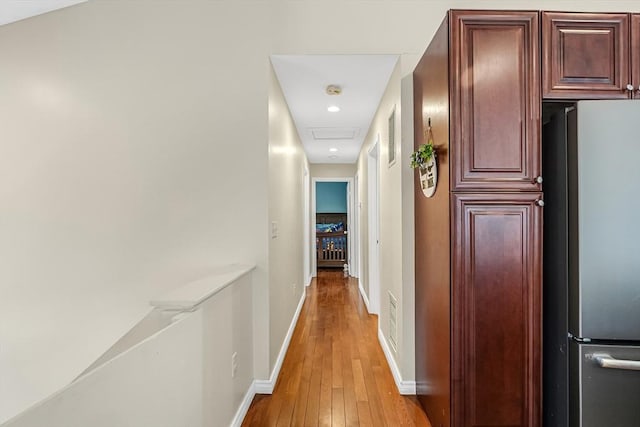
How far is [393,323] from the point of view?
2.64m

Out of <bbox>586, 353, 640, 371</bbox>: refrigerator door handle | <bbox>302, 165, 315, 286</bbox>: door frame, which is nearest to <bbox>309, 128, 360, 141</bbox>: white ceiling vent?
<bbox>302, 165, 315, 286</bbox>: door frame

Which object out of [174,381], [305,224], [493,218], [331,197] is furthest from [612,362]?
[331,197]

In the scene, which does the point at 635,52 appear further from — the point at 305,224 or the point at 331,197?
the point at 331,197

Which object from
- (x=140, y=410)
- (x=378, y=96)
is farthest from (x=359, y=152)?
(x=140, y=410)

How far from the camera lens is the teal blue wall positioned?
862 centimetres

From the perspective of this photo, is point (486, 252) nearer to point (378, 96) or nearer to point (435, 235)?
point (435, 235)

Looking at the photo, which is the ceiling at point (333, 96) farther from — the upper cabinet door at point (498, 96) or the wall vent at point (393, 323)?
the wall vent at point (393, 323)

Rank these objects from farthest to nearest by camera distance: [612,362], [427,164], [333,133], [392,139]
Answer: [333,133], [392,139], [427,164], [612,362]

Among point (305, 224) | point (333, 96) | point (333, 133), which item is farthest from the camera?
point (305, 224)

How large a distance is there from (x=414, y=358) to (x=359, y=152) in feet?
12.3

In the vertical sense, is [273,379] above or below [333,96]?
below

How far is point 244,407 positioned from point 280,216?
1413 millimetres

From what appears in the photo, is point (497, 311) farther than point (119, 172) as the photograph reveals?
No

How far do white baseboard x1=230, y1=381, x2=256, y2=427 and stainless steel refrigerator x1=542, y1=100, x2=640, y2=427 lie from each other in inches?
65.8
